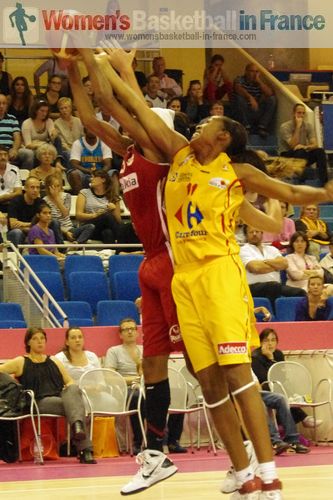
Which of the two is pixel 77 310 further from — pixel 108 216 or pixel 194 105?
pixel 194 105

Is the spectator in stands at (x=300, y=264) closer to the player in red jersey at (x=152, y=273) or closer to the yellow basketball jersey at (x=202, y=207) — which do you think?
the player in red jersey at (x=152, y=273)

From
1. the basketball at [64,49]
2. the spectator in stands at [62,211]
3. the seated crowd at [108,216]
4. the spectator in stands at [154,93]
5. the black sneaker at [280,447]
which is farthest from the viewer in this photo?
the spectator in stands at [154,93]

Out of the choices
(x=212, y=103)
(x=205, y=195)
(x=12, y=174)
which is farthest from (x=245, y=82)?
(x=205, y=195)

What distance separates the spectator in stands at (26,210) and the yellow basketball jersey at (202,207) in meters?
7.41

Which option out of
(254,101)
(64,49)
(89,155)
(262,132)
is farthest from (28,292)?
(254,101)

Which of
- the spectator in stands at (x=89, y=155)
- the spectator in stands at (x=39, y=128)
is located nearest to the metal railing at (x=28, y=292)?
the spectator in stands at (x=89, y=155)

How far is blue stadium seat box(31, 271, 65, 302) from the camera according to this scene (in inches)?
509

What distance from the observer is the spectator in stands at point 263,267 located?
1343 centimetres

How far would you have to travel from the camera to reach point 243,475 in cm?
621

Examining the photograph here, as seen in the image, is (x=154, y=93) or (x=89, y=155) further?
(x=154, y=93)

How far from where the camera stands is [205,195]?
634 centimetres

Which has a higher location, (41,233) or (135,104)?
(135,104)

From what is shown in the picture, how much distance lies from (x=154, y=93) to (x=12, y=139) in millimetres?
2565

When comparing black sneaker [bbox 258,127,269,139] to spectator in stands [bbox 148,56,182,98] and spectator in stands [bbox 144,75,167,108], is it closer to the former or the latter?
spectator in stands [bbox 148,56,182,98]
